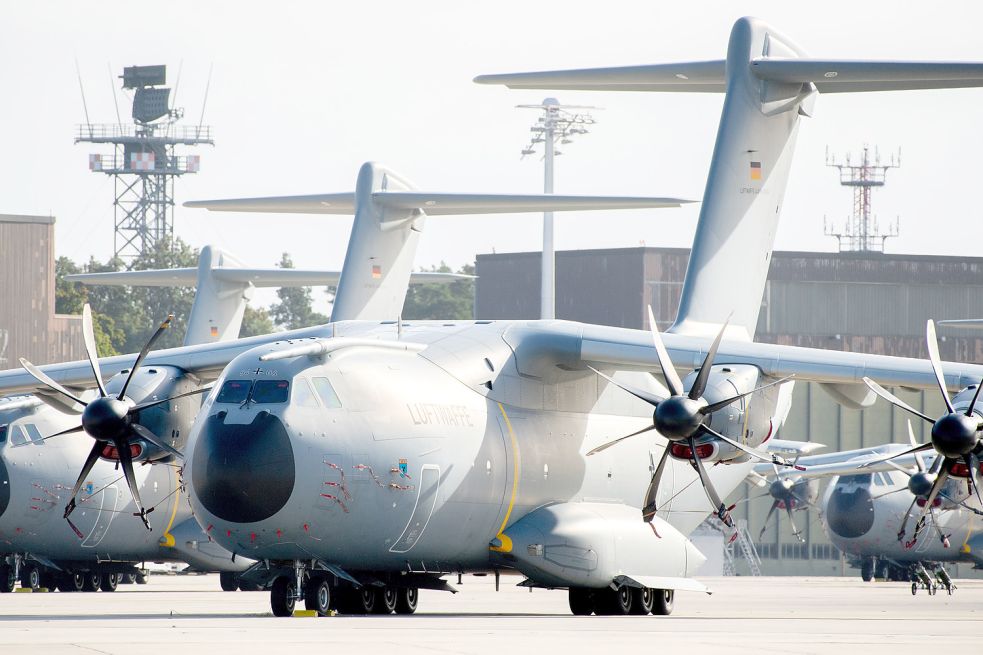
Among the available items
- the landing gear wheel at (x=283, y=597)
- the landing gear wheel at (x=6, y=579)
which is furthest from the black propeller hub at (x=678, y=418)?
the landing gear wheel at (x=6, y=579)

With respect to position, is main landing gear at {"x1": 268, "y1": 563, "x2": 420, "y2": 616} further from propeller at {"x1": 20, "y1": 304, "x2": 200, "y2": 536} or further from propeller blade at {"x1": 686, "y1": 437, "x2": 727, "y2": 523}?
propeller blade at {"x1": 686, "y1": 437, "x2": 727, "y2": 523}

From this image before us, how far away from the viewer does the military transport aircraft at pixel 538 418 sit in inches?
699

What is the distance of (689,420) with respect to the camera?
18031 mm

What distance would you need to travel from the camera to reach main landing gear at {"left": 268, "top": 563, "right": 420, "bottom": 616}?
18.2 meters

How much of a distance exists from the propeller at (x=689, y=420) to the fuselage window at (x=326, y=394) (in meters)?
2.96

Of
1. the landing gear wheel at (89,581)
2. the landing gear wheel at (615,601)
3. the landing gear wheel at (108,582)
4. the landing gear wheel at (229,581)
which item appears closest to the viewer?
the landing gear wheel at (615,601)

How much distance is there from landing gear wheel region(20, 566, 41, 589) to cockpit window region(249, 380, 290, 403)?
12506 millimetres

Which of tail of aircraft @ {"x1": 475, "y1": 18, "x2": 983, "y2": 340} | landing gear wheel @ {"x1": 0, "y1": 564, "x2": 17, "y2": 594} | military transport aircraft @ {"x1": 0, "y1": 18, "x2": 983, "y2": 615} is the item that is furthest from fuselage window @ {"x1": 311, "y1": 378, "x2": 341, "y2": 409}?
landing gear wheel @ {"x1": 0, "y1": 564, "x2": 17, "y2": 594}

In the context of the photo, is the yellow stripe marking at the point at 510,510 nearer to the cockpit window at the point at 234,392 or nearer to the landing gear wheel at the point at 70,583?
the cockpit window at the point at 234,392

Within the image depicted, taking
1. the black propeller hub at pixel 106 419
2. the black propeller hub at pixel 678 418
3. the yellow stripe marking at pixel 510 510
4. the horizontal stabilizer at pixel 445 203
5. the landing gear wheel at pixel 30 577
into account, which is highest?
the horizontal stabilizer at pixel 445 203

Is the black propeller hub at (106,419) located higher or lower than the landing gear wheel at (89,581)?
higher

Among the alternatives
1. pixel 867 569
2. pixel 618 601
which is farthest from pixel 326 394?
pixel 867 569

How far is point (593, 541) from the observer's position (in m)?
20.0
